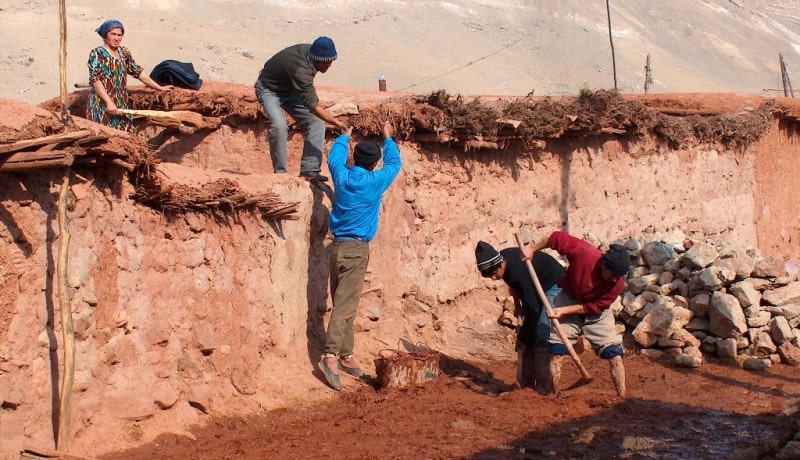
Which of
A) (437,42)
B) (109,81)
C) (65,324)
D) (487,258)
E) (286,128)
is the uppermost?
(437,42)

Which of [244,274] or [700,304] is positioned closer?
[244,274]

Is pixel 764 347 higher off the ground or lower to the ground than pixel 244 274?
lower

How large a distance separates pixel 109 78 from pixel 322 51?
1.70 meters

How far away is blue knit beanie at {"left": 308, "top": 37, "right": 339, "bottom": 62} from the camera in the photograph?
7293 mm

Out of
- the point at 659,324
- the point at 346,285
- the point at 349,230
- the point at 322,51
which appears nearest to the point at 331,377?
the point at 346,285

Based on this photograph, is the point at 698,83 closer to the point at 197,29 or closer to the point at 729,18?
the point at 729,18

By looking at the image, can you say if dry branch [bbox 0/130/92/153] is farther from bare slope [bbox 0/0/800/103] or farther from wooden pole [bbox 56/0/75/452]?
bare slope [bbox 0/0/800/103]

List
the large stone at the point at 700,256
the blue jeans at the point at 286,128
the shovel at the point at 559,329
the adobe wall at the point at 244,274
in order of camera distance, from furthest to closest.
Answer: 1. the large stone at the point at 700,256
2. the blue jeans at the point at 286,128
3. the shovel at the point at 559,329
4. the adobe wall at the point at 244,274

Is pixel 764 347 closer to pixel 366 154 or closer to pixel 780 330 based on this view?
pixel 780 330

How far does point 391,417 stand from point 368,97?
3483mm

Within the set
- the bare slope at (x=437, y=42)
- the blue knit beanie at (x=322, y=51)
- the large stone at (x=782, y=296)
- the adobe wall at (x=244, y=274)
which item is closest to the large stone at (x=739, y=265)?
the large stone at (x=782, y=296)

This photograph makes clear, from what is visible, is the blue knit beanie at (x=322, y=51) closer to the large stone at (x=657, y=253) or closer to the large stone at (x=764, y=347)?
the large stone at (x=657, y=253)

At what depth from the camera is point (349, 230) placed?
7043 millimetres

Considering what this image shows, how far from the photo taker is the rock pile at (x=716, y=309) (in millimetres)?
8594
